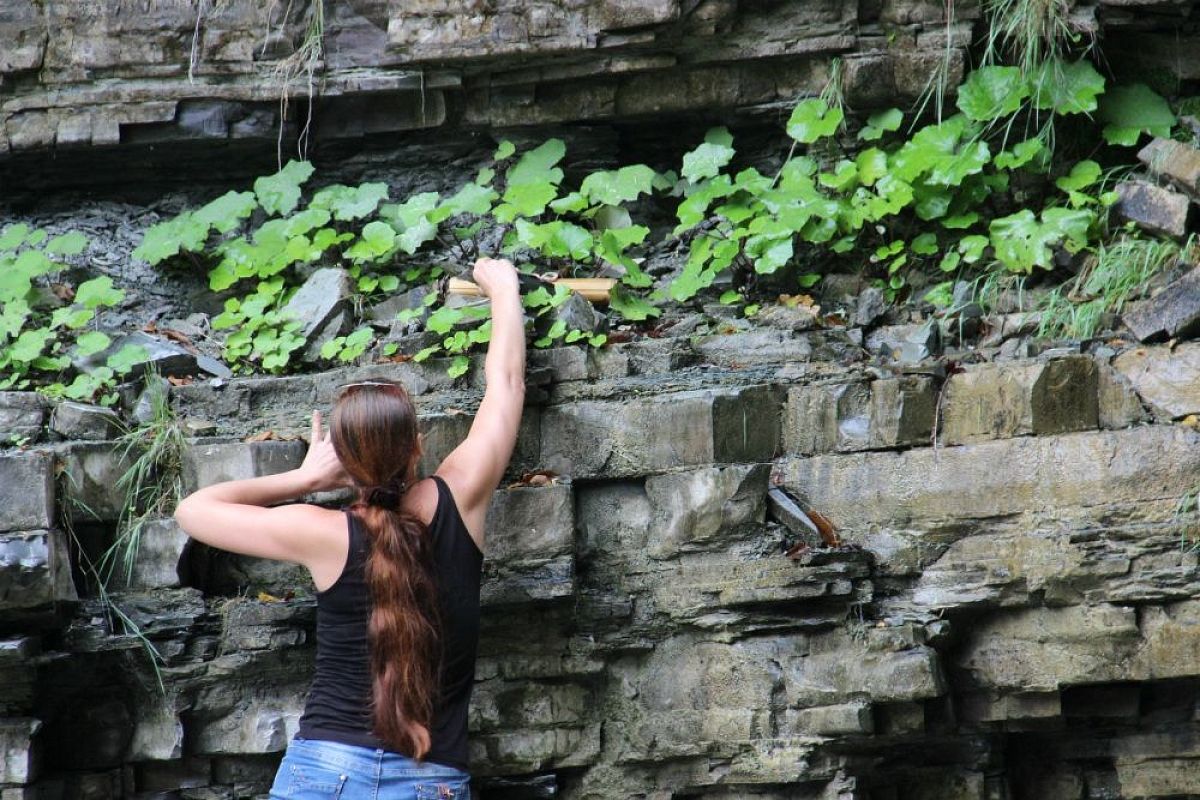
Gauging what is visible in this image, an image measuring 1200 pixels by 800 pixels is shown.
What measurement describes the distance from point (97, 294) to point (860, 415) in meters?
2.95

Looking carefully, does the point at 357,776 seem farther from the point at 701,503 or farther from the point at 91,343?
the point at 91,343

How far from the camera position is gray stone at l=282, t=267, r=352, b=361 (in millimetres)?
4758

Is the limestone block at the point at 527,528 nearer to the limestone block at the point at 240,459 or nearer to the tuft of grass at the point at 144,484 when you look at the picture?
the limestone block at the point at 240,459

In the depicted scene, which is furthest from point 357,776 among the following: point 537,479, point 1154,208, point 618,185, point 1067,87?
point 1067,87

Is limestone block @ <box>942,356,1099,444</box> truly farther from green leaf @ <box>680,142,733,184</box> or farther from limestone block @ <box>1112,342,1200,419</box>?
green leaf @ <box>680,142,733,184</box>

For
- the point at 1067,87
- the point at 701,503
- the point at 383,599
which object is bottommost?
the point at 383,599

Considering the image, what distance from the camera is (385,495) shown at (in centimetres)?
318

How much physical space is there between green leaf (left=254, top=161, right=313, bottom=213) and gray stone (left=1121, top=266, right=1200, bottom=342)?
3242 millimetres

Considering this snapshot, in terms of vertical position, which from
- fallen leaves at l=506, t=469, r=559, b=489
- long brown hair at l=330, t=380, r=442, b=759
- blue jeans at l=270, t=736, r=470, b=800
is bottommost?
blue jeans at l=270, t=736, r=470, b=800

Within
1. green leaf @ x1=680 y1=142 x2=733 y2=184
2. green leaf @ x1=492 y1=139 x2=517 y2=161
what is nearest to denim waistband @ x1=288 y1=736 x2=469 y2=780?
green leaf @ x1=680 y1=142 x2=733 y2=184

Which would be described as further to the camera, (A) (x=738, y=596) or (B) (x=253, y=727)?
(B) (x=253, y=727)

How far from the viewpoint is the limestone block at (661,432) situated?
4.13 metres

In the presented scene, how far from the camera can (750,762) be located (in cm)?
405

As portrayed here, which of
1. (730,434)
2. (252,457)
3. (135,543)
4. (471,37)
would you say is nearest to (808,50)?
(471,37)
